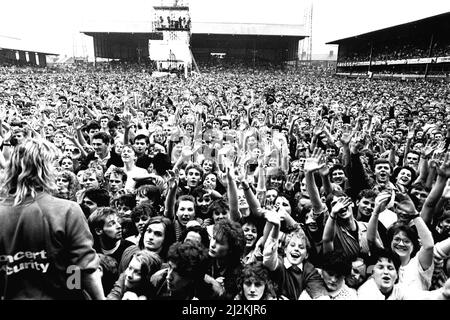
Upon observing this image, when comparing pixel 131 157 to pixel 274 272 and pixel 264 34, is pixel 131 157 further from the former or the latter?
pixel 264 34

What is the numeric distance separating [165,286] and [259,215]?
1.10 meters

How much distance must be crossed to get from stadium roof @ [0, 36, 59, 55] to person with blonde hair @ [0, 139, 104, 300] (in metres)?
46.7

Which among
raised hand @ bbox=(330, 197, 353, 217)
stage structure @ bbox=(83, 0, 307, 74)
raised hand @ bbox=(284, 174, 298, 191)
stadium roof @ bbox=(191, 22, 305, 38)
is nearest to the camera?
raised hand @ bbox=(330, 197, 353, 217)

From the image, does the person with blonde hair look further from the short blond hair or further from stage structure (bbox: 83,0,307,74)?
stage structure (bbox: 83,0,307,74)

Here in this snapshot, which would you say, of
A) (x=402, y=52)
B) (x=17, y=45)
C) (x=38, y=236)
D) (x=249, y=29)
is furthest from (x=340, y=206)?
(x=17, y=45)

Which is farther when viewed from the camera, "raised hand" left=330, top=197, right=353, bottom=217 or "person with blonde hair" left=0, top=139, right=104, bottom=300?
"raised hand" left=330, top=197, right=353, bottom=217

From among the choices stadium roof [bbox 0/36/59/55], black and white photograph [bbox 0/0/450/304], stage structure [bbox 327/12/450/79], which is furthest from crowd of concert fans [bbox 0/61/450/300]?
stadium roof [bbox 0/36/59/55]

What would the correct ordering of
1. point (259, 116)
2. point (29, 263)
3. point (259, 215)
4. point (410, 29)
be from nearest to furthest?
1. point (29, 263)
2. point (259, 215)
3. point (259, 116)
4. point (410, 29)

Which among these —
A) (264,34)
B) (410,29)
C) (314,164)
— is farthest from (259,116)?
(264,34)

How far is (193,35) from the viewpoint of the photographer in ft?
153

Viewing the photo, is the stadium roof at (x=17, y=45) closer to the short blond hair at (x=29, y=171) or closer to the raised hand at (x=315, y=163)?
the raised hand at (x=315, y=163)

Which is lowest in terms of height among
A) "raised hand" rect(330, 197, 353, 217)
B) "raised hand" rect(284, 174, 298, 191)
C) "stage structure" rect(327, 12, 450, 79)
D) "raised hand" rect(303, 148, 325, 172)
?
"raised hand" rect(284, 174, 298, 191)

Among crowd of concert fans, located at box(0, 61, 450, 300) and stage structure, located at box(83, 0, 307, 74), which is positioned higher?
stage structure, located at box(83, 0, 307, 74)

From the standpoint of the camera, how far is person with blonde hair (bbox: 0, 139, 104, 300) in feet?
6.26
